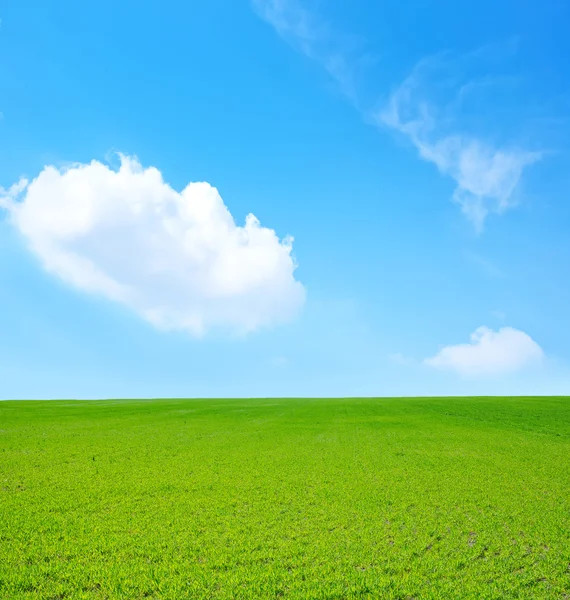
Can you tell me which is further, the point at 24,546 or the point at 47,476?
the point at 47,476

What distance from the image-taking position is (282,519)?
10.0 metres

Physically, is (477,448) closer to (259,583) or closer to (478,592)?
(478,592)

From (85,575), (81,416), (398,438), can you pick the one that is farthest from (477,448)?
(81,416)

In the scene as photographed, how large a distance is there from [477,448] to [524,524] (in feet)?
33.8

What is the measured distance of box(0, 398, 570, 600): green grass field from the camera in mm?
7344

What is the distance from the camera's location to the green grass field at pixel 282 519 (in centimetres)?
734

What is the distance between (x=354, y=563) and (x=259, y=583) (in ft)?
6.59

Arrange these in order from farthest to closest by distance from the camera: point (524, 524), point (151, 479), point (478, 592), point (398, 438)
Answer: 1. point (398, 438)
2. point (151, 479)
3. point (524, 524)
4. point (478, 592)

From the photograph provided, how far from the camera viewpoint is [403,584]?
24.1 ft

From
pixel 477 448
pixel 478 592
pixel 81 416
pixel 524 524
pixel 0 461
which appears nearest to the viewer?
pixel 478 592

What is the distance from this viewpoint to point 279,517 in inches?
399

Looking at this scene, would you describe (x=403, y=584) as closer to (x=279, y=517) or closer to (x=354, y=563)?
(x=354, y=563)

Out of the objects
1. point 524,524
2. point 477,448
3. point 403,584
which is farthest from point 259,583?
point 477,448

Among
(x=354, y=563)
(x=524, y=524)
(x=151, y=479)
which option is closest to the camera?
(x=354, y=563)
